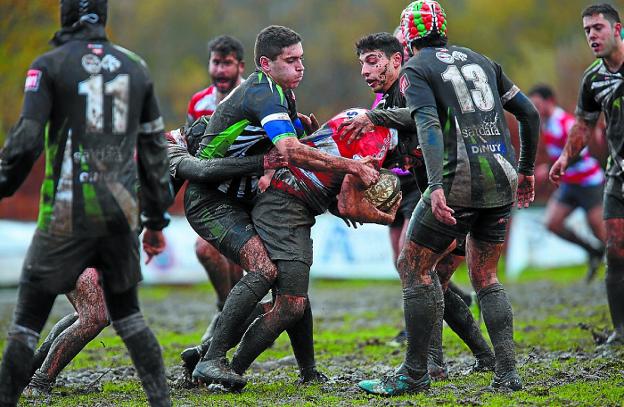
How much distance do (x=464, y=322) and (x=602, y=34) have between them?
2.69 metres

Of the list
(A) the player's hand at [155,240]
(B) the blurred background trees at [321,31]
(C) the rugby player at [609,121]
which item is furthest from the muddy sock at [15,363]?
(B) the blurred background trees at [321,31]

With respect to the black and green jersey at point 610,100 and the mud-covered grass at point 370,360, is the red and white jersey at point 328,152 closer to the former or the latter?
the mud-covered grass at point 370,360

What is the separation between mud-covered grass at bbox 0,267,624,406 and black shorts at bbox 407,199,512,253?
1018 millimetres

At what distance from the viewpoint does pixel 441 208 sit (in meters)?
6.39

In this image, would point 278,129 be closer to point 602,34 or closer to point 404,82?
point 404,82

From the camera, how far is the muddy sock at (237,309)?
7.15 meters

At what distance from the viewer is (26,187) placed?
63.3ft

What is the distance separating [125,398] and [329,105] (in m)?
38.2

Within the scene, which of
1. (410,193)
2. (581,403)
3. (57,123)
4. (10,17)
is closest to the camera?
(57,123)

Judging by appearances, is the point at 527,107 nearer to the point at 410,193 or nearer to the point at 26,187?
the point at 410,193

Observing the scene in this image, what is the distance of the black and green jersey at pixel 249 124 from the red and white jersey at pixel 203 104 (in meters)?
2.40

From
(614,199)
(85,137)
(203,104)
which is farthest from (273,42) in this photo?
(614,199)

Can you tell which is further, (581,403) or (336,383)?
(336,383)

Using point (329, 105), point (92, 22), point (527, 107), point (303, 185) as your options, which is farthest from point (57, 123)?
point (329, 105)
